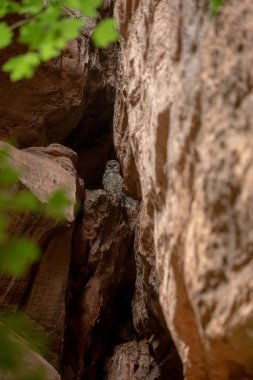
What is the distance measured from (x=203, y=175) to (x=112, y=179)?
8.81 meters

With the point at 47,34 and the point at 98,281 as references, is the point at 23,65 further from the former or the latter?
the point at 98,281

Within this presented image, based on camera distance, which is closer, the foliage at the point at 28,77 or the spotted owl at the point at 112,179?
the foliage at the point at 28,77

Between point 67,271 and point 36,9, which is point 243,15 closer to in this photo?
point 36,9

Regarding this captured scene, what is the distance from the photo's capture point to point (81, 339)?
1032 cm

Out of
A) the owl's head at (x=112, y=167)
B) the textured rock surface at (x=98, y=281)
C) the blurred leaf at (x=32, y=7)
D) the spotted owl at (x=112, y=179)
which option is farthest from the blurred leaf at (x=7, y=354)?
the owl's head at (x=112, y=167)

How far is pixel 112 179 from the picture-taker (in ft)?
40.9

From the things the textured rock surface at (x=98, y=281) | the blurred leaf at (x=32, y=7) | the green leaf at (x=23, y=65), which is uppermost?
the blurred leaf at (x=32, y=7)

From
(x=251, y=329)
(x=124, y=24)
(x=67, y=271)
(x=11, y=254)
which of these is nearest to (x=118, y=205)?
(x=67, y=271)

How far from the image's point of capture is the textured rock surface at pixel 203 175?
11.0ft

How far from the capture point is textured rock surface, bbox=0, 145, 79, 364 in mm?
8539

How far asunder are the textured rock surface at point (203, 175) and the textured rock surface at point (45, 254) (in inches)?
151

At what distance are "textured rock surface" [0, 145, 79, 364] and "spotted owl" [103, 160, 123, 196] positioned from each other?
227cm

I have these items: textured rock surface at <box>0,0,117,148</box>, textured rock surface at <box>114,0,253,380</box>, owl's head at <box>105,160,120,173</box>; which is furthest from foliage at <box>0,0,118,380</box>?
owl's head at <box>105,160,120,173</box>

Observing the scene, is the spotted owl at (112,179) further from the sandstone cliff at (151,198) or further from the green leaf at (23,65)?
the green leaf at (23,65)
